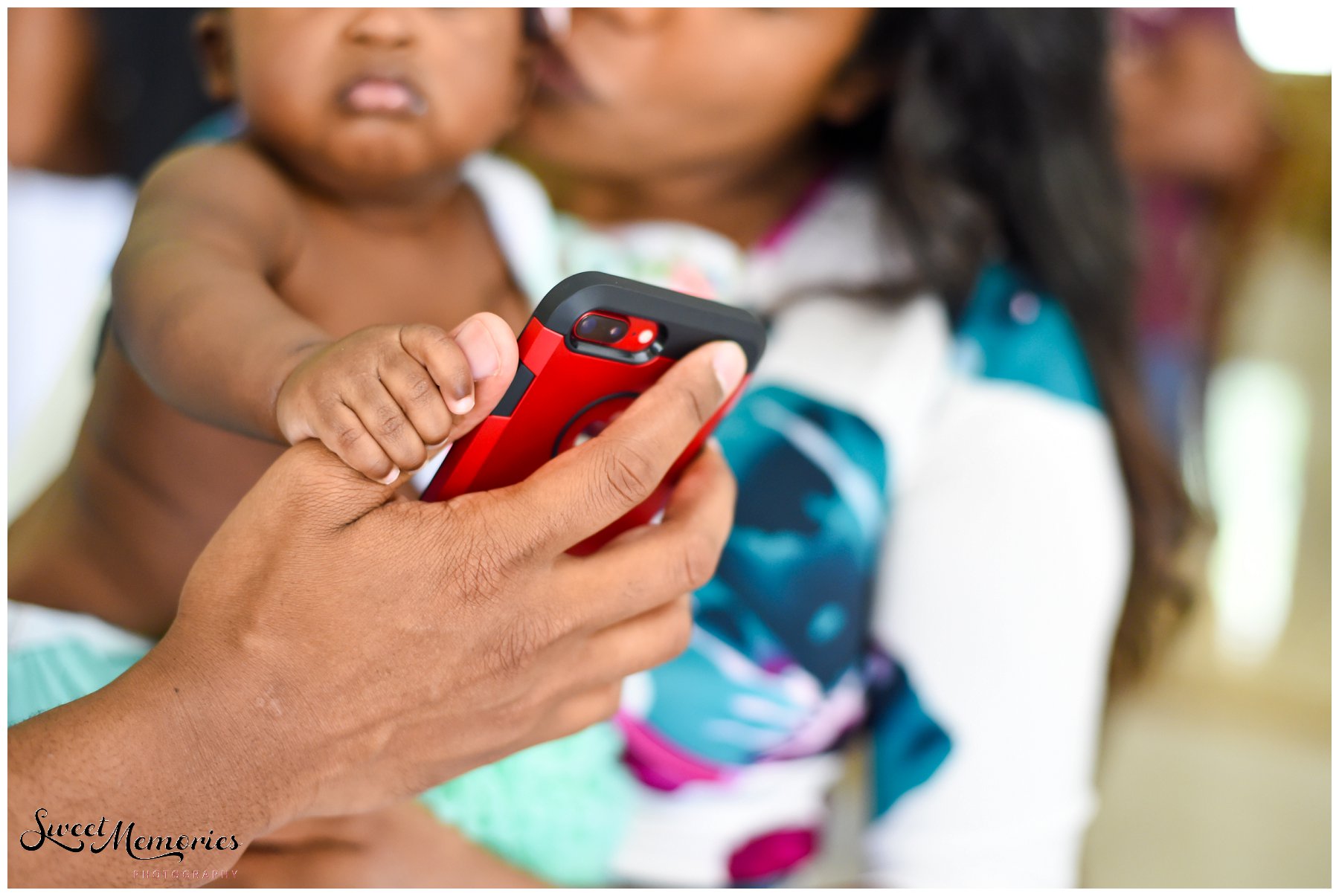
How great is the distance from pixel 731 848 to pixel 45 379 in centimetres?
52

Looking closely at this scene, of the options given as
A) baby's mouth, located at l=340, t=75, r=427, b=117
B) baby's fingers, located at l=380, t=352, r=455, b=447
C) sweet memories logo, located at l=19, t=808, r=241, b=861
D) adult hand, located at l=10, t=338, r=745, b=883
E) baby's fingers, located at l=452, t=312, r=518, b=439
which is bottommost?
sweet memories logo, located at l=19, t=808, r=241, b=861

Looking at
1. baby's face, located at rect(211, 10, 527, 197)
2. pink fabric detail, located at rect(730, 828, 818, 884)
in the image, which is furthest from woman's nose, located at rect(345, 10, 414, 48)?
pink fabric detail, located at rect(730, 828, 818, 884)

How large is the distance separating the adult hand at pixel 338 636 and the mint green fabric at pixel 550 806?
0.39ft

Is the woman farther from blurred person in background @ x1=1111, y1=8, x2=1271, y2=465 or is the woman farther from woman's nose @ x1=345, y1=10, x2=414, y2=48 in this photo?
blurred person in background @ x1=1111, y1=8, x2=1271, y2=465

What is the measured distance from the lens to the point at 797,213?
29.1 inches

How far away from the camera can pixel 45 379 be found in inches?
20.5

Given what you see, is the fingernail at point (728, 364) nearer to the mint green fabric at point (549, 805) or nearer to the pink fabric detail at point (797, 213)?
the mint green fabric at point (549, 805)

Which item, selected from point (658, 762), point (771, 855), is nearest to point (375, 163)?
point (658, 762)

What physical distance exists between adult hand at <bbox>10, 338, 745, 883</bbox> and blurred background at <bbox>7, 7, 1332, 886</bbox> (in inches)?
27.0

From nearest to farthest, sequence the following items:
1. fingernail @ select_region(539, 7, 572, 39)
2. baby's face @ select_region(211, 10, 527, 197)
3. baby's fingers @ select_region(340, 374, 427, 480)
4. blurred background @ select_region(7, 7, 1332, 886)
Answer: baby's fingers @ select_region(340, 374, 427, 480) < baby's face @ select_region(211, 10, 527, 197) < fingernail @ select_region(539, 7, 572, 39) < blurred background @ select_region(7, 7, 1332, 886)

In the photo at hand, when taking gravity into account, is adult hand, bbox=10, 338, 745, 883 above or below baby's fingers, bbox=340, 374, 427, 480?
below

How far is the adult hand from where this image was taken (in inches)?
13.7

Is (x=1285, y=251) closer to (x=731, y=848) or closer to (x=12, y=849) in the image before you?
(x=731, y=848)

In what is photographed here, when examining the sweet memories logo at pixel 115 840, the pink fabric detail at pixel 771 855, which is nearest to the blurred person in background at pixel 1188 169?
the pink fabric detail at pixel 771 855
